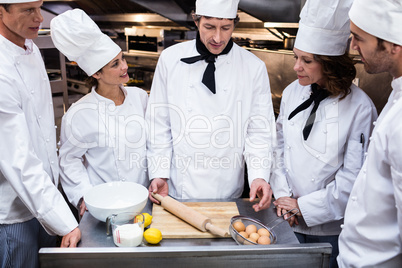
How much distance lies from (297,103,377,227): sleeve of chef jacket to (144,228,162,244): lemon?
67 centimetres

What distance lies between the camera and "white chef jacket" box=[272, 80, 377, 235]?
148 cm

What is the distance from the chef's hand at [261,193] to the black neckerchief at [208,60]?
468 mm

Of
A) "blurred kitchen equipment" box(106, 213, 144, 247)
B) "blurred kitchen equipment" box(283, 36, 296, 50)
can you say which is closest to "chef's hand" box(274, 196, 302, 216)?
"blurred kitchen equipment" box(106, 213, 144, 247)

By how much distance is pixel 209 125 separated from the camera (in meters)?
1.68

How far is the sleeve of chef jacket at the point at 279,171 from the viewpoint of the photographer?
5.44 ft

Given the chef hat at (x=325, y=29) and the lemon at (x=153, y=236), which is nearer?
the lemon at (x=153, y=236)

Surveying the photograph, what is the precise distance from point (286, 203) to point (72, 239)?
2.94 feet

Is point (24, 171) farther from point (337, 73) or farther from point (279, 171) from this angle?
point (337, 73)

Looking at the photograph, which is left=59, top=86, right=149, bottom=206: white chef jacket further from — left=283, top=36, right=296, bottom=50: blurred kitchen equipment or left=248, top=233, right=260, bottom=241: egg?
left=283, top=36, right=296, bottom=50: blurred kitchen equipment

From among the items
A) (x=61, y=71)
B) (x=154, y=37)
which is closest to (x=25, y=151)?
(x=61, y=71)

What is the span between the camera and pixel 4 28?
146cm

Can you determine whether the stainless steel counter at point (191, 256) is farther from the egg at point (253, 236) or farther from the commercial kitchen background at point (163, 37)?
the commercial kitchen background at point (163, 37)

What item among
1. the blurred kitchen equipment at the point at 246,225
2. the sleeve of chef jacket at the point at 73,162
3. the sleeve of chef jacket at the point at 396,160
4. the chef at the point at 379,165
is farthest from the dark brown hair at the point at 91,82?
the sleeve of chef jacket at the point at 396,160

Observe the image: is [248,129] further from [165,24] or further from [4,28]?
[165,24]
